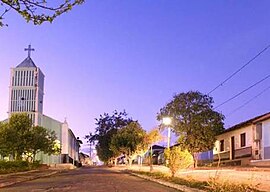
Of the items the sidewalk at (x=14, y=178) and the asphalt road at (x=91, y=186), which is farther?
the sidewalk at (x=14, y=178)

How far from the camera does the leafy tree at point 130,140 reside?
55.9 meters

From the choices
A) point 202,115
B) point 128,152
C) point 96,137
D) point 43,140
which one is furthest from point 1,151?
point 96,137

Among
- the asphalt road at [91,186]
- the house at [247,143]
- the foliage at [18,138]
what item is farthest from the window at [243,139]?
the foliage at [18,138]

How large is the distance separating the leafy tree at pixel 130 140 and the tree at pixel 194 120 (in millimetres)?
12585

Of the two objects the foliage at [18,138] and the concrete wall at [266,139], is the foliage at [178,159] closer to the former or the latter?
the concrete wall at [266,139]

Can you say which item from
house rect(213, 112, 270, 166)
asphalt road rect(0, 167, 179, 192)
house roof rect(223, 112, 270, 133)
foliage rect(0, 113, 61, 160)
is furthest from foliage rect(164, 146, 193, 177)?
foliage rect(0, 113, 61, 160)

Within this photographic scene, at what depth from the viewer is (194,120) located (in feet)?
137

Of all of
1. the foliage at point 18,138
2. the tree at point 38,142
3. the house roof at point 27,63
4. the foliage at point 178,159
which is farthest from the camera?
the house roof at point 27,63

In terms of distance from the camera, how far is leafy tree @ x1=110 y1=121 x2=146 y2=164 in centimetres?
5588

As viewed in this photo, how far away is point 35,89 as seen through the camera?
7925 cm

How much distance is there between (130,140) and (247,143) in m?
20.7

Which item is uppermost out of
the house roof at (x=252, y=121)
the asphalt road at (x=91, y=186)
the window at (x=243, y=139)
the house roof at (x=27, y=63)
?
the house roof at (x=27, y=63)

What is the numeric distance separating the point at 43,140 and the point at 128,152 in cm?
1092

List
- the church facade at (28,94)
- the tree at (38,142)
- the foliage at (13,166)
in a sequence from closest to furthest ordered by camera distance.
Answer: the foliage at (13,166)
the tree at (38,142)
the church facade at (28,94)
